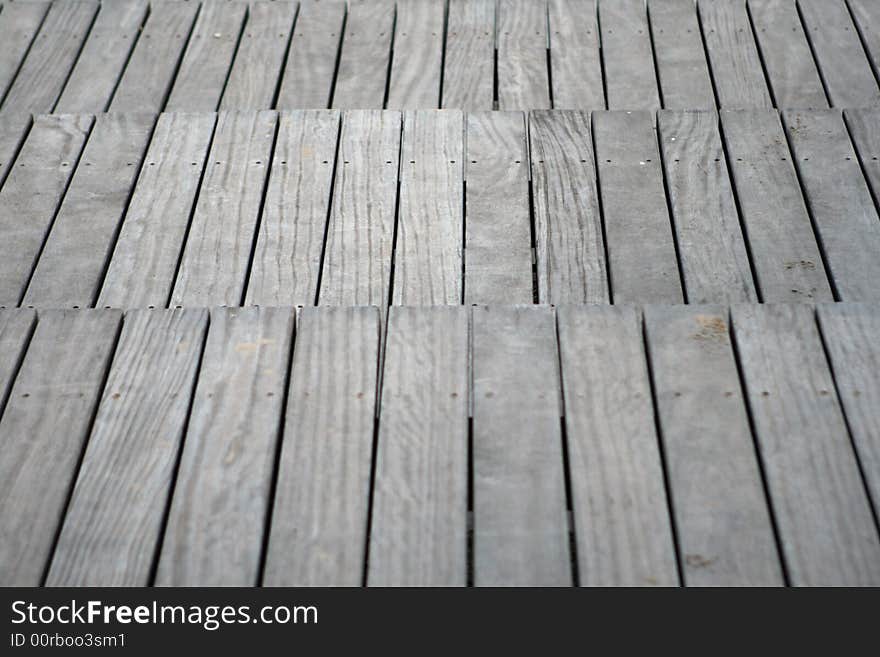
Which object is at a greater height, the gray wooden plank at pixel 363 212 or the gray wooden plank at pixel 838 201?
the gray wooden plank at pixel 838 201

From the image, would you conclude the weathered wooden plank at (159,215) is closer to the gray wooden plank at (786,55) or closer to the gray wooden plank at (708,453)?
the gray wooden plank at (708,453)

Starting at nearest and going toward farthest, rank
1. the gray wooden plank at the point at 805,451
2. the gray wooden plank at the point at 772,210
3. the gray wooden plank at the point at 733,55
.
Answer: the gray wooden plank at the point at 805,451 < the gray wooden plank at the point at 772,210 < the gray wooden plank at the point at 733,55

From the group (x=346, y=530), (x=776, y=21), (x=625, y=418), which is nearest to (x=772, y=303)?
(x=625, y=418)

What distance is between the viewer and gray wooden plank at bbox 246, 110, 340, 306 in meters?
2.12

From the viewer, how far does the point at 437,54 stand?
2971 millimetres

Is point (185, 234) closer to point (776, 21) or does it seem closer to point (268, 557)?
point (268, 557)

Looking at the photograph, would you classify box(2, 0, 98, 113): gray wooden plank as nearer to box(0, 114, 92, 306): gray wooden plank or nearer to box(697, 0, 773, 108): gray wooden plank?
box(0, 114, 92, 306): gray wooden plank

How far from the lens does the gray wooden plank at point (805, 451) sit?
Result: 1.55 meters

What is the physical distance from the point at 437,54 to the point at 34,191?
3.59 ft

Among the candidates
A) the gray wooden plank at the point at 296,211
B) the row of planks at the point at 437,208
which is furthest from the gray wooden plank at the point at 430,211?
the gray wooden plank at the point at 296,211

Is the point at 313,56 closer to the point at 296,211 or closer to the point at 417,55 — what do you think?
the point at 417,55

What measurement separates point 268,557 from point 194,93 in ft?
5.15

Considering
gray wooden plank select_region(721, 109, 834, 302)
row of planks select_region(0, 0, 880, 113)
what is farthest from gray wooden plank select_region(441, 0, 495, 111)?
gray wooden plank select_region(721, 109, 834, 302)

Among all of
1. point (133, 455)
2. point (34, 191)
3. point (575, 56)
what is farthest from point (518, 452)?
point (575, 56)
